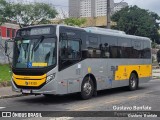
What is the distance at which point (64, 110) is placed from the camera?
39.4ft

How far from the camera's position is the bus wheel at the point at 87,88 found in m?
14.7

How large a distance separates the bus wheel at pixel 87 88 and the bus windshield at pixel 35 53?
6.83ft

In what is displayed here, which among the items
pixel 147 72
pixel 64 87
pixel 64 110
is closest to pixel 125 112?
pixel 64 110

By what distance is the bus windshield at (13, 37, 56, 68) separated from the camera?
43.9ft

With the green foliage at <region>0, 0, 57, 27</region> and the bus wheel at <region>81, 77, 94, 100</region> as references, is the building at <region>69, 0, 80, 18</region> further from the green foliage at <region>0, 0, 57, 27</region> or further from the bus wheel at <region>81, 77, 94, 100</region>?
the bus wheel at <region>81, 77, 94, 100</region>

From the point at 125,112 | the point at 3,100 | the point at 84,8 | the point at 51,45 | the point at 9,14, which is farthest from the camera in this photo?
the point at 9,14

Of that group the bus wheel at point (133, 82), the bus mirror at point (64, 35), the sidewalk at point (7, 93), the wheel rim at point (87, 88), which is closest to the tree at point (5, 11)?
the sidewalk at point (7, 93)

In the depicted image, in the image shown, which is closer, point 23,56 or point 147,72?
point 23,56

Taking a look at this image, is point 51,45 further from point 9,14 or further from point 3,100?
point 9,14

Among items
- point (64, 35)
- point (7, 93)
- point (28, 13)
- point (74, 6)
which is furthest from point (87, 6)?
point (64, 35)

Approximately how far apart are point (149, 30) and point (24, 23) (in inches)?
1214

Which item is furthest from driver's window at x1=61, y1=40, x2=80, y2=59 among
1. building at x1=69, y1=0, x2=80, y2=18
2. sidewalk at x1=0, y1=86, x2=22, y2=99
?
building at x1=69, y1=0, x2=80, y2=18

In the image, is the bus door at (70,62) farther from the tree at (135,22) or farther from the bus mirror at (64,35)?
the tree at (135,22)

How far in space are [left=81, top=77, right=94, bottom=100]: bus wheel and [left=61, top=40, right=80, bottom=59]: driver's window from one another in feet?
3.86
